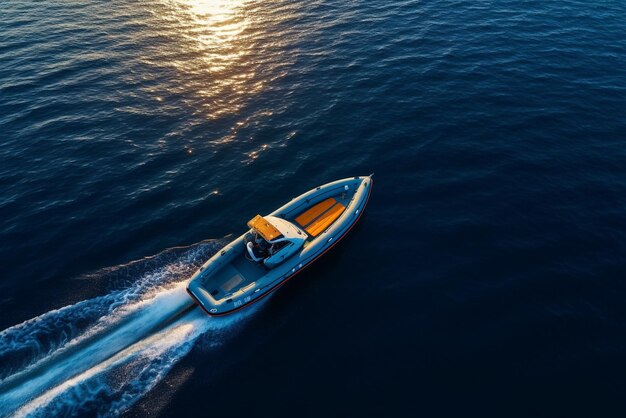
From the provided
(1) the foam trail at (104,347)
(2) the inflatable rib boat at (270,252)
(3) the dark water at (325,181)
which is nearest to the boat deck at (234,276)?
(2) the inflatable rib boat at (270,252)

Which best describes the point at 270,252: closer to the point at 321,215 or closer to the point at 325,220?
the point at 325,220

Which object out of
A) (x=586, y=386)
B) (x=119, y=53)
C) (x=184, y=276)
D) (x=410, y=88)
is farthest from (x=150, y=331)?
(x=119, y=53)

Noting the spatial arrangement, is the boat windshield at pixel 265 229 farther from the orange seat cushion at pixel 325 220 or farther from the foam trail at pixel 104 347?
the foam trail at pixel 104 347

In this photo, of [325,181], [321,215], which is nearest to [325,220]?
[321,215]

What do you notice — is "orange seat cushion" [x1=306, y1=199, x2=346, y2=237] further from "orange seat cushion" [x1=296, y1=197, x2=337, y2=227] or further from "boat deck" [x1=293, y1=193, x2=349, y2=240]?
"orange seat cushion" [x1=296, y1=197, x2=337, y2=227]

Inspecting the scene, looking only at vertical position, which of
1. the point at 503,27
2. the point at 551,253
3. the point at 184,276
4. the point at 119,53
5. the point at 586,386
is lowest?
the point at 586,386

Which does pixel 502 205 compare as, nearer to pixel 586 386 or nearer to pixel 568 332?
pixel 568 332
